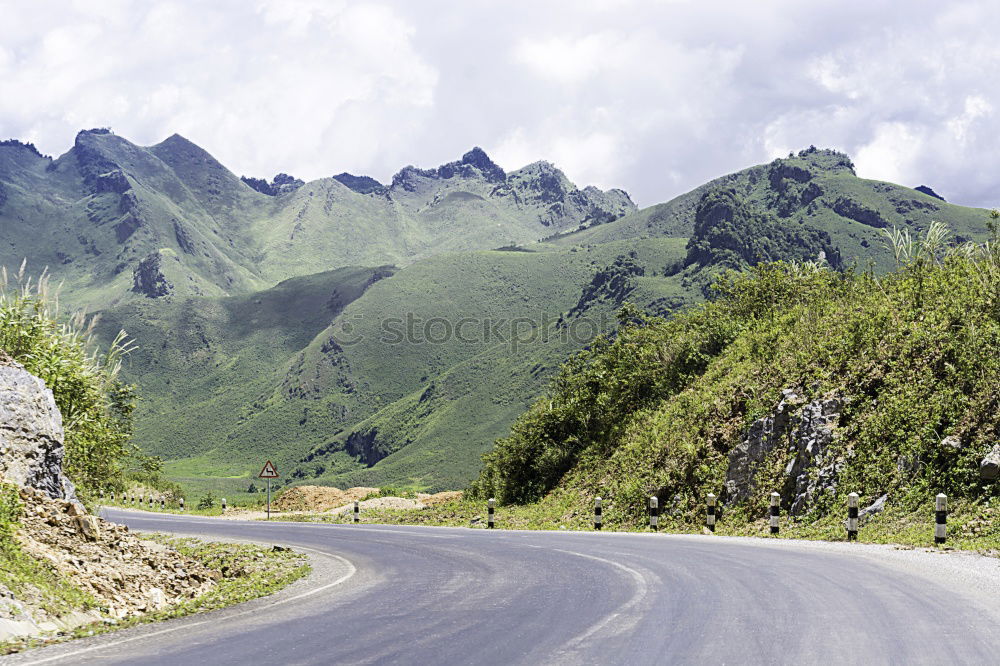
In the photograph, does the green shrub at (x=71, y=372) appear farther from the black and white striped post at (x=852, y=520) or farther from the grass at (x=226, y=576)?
the black and white striped post at (x=852, y=520)

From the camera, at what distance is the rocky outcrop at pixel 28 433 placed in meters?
14.3

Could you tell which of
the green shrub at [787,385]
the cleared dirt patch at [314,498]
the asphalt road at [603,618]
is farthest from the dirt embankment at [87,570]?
the cleared dirt patch at [314,498]

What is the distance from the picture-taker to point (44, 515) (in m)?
13.4

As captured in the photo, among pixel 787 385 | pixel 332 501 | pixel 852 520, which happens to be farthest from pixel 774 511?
pixel 332 501

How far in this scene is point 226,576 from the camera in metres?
17.5

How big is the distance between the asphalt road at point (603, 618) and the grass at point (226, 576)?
0.38m

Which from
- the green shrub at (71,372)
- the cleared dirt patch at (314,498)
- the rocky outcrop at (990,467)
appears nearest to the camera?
the rocky outcrop at (990,467)

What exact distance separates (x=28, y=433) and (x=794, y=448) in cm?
1765

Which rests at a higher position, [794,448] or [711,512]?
[794,448]

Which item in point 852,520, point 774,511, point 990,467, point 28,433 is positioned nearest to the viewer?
point 28,433

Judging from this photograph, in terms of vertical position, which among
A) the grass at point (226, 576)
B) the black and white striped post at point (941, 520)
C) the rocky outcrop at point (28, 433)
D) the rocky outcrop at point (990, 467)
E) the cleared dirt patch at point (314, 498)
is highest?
the rocky outcrop at point (28, 433)

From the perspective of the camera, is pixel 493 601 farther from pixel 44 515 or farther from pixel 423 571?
pixel 44 515

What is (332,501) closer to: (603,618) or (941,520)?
(941,520)

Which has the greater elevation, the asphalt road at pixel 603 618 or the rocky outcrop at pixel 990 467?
the rocky outcrop at pixel 990 467
